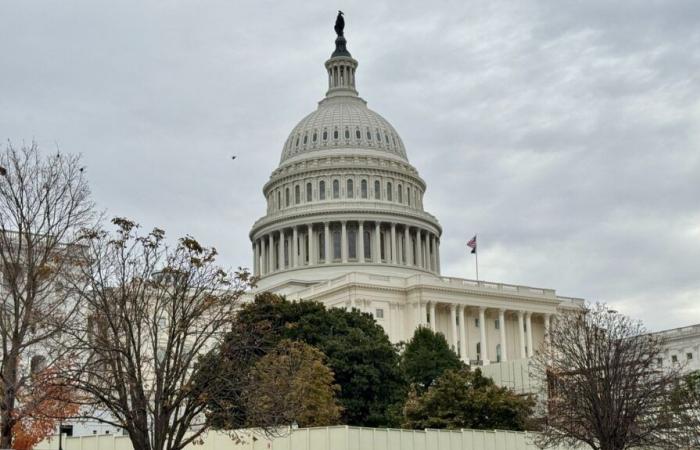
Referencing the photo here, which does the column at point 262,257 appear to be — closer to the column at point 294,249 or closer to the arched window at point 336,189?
the column at point 294,249

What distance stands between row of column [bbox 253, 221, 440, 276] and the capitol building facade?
6.0 inches

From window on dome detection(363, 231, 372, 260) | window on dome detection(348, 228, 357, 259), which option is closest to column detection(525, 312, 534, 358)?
window on dome detection(363, 231, 372, 260)

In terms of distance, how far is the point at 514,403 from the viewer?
7881cm

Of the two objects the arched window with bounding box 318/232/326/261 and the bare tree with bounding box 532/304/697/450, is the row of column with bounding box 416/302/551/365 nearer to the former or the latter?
the arched window with bounding box 318/232/326/261

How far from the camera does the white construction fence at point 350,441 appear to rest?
194ft

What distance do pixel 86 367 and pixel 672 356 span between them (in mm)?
106977

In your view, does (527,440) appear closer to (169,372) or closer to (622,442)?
(622,442)

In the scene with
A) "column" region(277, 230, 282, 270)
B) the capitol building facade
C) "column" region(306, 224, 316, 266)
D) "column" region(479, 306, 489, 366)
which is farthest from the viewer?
"column" region(277, 230, 282, 270)

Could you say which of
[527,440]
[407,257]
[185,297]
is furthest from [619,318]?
[407,257]

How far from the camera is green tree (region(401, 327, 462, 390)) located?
99438 millimetres

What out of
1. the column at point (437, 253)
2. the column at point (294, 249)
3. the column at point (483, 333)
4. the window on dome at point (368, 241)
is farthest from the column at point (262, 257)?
the column at point (483, 333)

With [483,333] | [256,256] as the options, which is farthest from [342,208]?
[483,333]

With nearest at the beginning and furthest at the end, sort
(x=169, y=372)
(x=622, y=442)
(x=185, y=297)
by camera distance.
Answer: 1. (x=169, y=372)
2. (x=185, y=297)
3. (x=622, y=442)

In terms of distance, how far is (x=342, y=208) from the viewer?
540 ft
